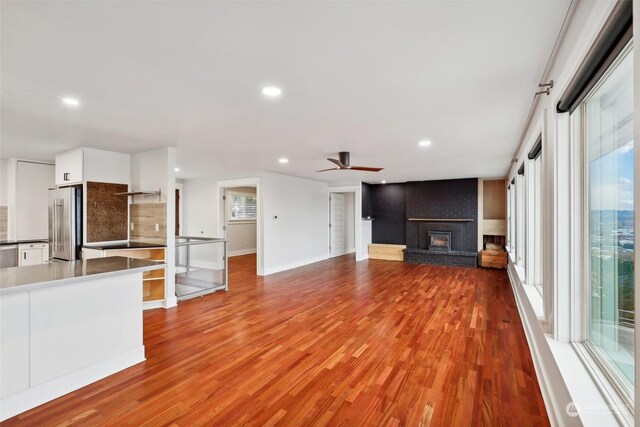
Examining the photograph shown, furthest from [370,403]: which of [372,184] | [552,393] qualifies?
[372,184]

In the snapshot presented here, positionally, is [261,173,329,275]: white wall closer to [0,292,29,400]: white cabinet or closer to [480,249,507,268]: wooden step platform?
[480,249,507,268]: wooden step platform

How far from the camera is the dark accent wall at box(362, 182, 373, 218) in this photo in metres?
8.60

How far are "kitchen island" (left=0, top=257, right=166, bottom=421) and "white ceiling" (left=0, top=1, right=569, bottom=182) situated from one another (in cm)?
146

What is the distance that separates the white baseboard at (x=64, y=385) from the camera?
6.41 ft

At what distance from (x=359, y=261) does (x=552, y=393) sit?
6371 mm

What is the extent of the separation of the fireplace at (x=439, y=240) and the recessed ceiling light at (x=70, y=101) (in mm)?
7718

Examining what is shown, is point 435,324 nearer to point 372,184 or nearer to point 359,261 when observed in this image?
point 359,261

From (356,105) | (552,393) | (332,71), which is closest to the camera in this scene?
(552,393)

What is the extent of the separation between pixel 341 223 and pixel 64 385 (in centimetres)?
799

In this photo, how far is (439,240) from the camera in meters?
7.98

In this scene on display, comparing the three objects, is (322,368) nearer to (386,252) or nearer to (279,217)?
(279,217)

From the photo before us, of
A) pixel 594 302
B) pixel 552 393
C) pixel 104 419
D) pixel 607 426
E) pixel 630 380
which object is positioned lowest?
pixel 104 419

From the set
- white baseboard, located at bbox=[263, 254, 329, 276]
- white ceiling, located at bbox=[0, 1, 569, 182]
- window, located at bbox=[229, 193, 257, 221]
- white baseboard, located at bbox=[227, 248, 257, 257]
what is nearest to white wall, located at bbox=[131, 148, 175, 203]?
white ceiling, located at bbox=[0, 1, 569, 182]

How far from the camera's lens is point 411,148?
169 inches
